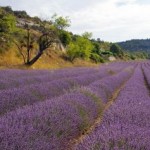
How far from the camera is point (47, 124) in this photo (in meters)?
5.39

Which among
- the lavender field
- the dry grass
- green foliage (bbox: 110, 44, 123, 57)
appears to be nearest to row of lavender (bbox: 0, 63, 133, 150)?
the lavender field

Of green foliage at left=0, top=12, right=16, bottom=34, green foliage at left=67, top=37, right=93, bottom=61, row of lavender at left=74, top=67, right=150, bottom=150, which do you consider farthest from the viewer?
green foliage at left=67, top=37, right=93, bottom=61

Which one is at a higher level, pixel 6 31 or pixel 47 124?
pixel 6 31

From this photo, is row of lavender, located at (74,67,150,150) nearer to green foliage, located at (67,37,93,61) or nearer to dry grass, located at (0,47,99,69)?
dry grass, located at (0,47,99,69)

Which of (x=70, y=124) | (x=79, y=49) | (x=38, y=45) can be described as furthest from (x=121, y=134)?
(x=79, y=49)

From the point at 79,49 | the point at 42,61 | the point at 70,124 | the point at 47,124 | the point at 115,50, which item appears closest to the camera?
the point at 47,124

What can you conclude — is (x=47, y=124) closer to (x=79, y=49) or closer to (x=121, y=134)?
(x=121, y=134)

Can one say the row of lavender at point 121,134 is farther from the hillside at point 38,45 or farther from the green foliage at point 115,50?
the green foliage at point 115,50

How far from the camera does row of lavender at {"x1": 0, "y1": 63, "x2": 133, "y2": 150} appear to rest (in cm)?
420

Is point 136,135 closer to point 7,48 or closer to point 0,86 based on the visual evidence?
point 0,86

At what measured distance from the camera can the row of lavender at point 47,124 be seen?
4196 millimetres

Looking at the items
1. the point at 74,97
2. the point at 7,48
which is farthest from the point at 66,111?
the point at 7,48

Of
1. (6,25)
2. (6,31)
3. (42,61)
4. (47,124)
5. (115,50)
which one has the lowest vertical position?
(115,50)

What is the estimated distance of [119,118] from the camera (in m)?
5.83
